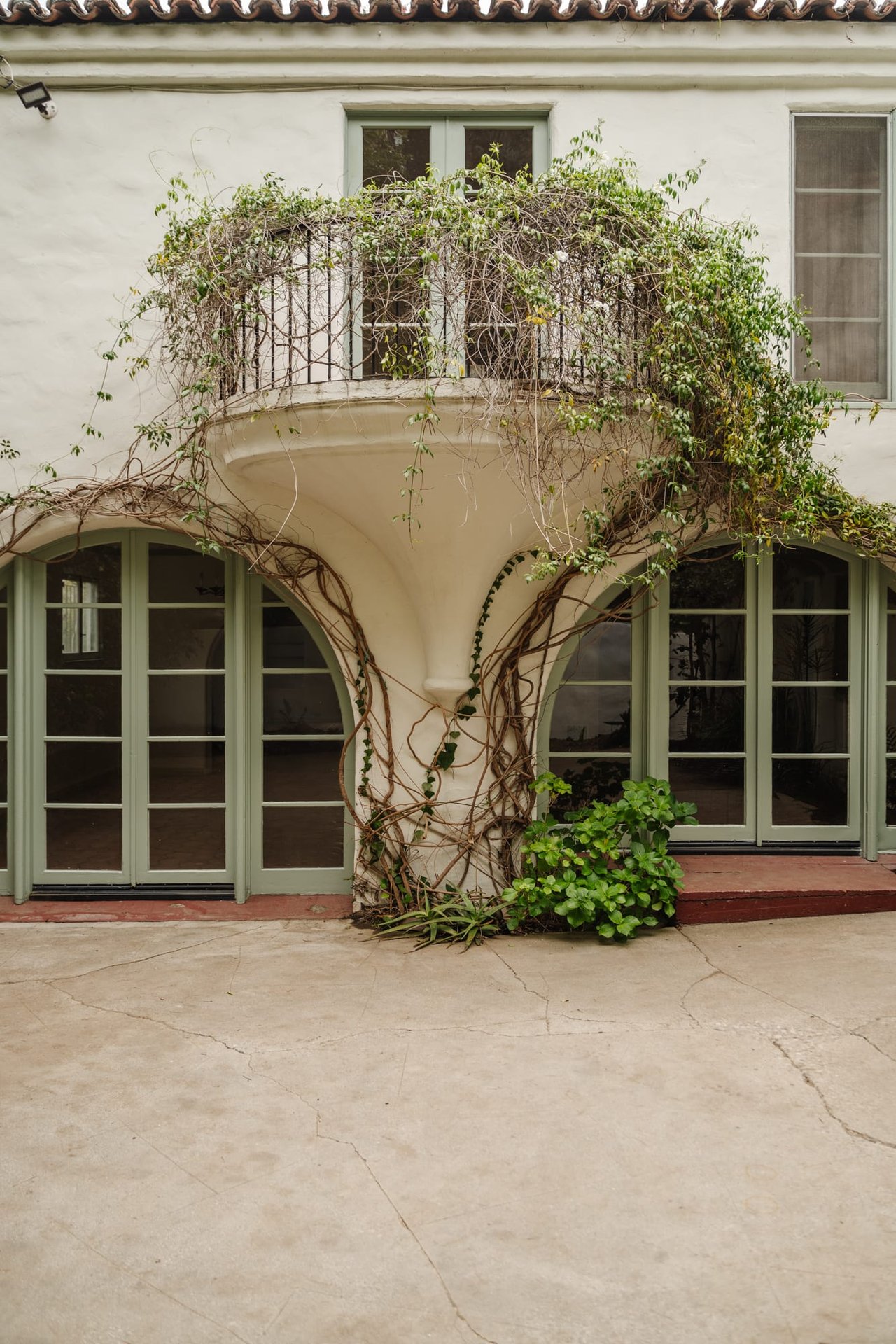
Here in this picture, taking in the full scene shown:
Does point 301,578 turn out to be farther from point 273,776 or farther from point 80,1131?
point 80,1131

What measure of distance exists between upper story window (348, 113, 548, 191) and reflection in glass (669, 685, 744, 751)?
332cm

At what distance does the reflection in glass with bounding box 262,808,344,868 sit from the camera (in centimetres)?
592

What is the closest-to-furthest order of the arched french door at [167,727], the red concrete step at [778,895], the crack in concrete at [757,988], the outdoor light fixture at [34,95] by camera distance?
the crack in concrete at [757,988] → the red concrete step at [778,895] → the outdoor light fixture at [34,95] → the arched french door at [167,727]

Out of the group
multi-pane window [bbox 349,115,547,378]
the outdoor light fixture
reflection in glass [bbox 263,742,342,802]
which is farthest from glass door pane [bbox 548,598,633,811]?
the outdoor light fixture

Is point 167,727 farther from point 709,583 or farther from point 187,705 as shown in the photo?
point 709,583

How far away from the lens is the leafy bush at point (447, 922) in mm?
5223

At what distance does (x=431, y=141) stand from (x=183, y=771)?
409cm

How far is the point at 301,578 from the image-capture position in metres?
5.68

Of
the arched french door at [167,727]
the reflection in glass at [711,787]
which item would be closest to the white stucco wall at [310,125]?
the arched french door at [167,727]

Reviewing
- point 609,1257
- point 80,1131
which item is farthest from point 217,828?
point 609,1257

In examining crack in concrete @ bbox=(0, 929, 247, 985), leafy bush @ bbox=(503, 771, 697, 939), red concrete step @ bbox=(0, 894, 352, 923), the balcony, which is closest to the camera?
the balcony

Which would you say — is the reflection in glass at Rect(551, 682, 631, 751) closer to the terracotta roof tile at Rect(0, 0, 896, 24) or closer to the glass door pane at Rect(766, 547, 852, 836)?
the glass door pane at Rect(766, 547, 852, 836)

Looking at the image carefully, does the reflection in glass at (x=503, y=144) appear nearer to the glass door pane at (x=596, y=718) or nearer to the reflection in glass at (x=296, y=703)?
the glass door pane at (x=596, y=718)

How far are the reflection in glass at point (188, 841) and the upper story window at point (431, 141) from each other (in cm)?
394
